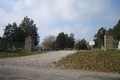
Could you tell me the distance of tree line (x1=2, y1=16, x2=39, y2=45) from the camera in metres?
32.2

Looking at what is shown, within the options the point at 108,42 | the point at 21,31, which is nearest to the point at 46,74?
the point at 108,42

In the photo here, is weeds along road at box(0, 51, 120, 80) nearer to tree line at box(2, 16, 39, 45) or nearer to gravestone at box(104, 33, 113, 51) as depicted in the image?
gravestone at box(104, 33, 113, 51)

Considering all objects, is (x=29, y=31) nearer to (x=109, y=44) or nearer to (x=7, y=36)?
(x=7, y=36)

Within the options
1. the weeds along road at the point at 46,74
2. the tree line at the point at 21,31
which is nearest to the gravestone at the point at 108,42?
the weeds along road at the point at 46,74

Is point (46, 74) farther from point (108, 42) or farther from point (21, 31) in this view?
point (21, 31)

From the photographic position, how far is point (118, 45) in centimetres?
2270

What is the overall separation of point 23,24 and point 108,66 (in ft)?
100

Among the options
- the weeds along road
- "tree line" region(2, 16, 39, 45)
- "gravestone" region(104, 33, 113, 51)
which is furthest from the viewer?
"tree line" region(2, 16, 39, 45)

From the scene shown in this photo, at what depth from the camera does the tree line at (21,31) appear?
32.2 metres

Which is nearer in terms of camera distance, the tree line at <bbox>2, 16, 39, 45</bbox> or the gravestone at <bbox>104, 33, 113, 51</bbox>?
the gravestone at <bbox>104, 33, 113, 51</bbox>

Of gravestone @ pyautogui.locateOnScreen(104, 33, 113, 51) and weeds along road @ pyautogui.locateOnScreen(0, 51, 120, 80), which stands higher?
gravestone @ pyautogui.locateOnScreen(104, 33, 113, 51)

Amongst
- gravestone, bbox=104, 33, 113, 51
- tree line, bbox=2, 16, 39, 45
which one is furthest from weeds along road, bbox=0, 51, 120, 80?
tree line, bbox=2, 16, 39, 45

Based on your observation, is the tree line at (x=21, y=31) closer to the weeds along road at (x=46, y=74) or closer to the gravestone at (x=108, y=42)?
the gravestone at (x=108, y=42)

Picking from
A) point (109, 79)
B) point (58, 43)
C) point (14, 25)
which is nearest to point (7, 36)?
point (14, 25)
